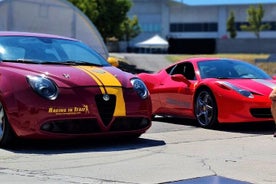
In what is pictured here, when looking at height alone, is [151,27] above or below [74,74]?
below

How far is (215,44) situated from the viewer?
225 feet

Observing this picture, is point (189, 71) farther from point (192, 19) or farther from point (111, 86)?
point (192, 19)

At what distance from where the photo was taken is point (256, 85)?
888cm

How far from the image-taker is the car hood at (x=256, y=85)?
870 cm

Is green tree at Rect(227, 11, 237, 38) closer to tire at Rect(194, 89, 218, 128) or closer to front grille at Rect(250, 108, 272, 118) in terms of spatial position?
tire at Rect(194, 89, 218, 128)

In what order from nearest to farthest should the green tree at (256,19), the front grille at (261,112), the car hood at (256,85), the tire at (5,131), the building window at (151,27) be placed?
the tire at (5,131)
the front grille at (261,112)
the car hood at (256,85)
the green tree at (256,19)
the building window at (151,27)

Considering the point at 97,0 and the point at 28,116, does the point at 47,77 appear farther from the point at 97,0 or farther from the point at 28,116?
the point at 97,0

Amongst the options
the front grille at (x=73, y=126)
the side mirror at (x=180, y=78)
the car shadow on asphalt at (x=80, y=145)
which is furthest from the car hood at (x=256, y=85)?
the front grille at (x=73, y=126)

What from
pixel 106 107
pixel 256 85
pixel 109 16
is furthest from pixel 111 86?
pixel 109 16

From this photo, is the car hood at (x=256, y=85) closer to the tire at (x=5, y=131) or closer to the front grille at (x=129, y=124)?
the front grille at (x=129, y=124)

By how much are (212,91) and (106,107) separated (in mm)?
2760

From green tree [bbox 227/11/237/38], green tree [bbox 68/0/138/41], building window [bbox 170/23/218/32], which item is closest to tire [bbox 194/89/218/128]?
green tree [bbox 68/0/138/41]

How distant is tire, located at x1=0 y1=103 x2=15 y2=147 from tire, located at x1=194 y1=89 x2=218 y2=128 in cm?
366

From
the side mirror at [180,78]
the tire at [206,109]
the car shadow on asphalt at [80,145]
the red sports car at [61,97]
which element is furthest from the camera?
the side mirror at [180,78]
